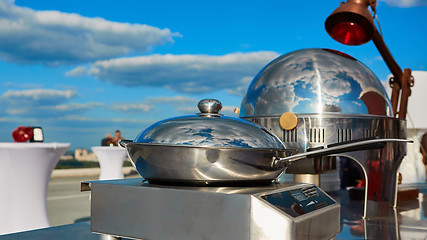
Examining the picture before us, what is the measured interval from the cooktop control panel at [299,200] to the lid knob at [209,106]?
0.23m

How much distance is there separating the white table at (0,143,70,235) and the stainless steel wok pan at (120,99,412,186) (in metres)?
1.64

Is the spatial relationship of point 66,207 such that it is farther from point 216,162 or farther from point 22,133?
point 216,162

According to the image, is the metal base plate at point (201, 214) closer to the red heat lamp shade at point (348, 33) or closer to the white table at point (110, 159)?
the red heat lamp shade at point (348, 33)

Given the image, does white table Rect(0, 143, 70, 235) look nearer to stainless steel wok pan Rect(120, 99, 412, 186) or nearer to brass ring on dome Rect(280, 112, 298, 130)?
brass ring on dome Rect(280, 112, 298, 130)

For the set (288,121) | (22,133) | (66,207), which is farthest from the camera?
(66,207)

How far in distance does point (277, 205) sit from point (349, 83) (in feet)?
2.69

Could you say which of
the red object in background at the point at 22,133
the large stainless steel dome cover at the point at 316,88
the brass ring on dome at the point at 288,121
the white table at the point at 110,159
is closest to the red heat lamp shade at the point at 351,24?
the large stainless steel dome cover at the point at 316,88

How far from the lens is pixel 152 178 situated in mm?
811

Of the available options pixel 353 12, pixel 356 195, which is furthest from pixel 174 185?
pixel 356 195

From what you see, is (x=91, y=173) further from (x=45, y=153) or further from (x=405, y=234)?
(x=405, y=234)

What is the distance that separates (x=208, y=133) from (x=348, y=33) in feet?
3.82

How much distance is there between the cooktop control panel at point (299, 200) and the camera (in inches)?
27.4

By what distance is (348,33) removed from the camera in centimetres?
171

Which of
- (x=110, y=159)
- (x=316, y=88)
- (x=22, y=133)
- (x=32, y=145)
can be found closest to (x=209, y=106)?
(x=316, y=88)
